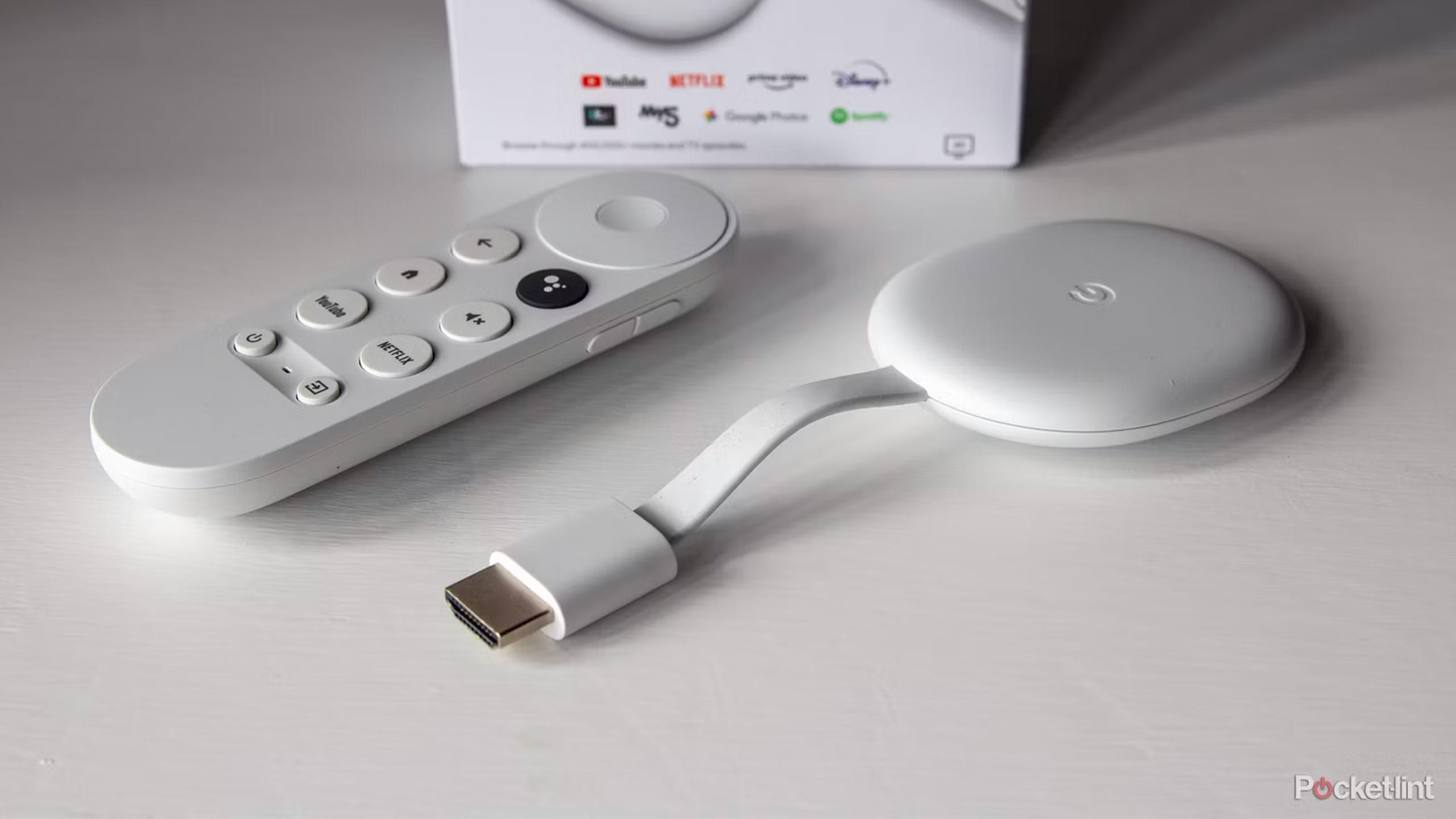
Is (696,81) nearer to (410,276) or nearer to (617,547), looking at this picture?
(410,276)

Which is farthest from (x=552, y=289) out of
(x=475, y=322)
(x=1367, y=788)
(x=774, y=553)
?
(x=1367, y=788)

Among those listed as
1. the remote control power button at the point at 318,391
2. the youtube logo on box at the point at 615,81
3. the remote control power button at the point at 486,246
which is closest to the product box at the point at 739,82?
the youtube logo on box at the point at 615,81

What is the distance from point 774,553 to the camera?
1.47ft

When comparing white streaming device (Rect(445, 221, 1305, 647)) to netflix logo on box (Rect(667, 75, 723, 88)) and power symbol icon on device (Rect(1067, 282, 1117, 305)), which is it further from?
netflix logo on box (Rect(667, 75, 723, 88))

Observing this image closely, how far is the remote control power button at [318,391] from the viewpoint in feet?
1.49

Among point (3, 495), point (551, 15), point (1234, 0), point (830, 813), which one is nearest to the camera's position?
point (830, 813)

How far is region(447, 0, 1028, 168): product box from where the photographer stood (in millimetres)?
634

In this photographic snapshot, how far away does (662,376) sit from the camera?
0.53 metres

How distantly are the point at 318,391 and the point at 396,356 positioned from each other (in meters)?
0.03

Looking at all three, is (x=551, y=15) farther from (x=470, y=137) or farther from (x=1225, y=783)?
(x=1225, y=783)

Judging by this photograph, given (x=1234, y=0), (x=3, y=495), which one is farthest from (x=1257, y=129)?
(x=3, y=495)

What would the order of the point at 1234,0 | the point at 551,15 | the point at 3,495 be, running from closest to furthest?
the point at 3,495 < the point at 551,15 < the point at 1234,0

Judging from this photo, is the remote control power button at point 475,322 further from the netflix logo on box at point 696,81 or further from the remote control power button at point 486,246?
the netflix logo on box at point 696,81

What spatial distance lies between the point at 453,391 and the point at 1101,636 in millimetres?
227
